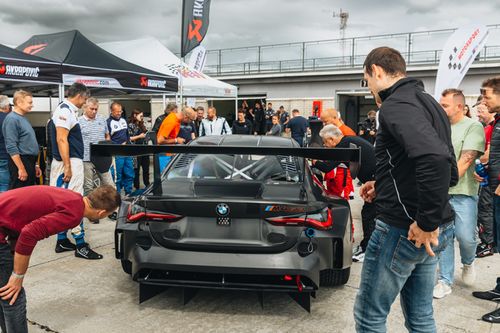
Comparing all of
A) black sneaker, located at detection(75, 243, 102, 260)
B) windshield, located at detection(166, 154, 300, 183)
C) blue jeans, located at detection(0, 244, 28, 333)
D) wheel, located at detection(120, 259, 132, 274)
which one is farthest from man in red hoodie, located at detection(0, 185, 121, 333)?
black sneaker, located at detection(75, 243, 102, 260)

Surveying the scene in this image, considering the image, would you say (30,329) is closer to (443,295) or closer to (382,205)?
(382,205)

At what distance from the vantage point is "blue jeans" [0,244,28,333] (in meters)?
2.42

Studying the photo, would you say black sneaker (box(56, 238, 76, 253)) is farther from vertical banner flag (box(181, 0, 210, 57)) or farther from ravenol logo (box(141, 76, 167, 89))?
vertical banner flag (box(181, 0, 210, 57))

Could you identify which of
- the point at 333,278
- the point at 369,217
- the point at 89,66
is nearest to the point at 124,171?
the point at 89,66

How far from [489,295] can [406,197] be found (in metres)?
2.37

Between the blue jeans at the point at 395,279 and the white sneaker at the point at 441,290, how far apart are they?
5.42 feet

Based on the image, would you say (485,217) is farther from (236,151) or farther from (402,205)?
(402,205)

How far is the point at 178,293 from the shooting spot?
363 centimetres

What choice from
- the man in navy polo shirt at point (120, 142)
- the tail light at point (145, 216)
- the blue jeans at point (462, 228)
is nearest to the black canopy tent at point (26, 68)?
the man in navy polo shirt at point (120, 142)

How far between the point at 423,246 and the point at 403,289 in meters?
0.37

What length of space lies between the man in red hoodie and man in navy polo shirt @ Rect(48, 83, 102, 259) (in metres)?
2.09

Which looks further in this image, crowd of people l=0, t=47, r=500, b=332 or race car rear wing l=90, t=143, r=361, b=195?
race car rear wing l=90, t=143, r=361, b=195

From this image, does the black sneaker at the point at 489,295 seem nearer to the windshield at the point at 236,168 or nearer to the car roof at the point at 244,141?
the windshield at the point at 236,168

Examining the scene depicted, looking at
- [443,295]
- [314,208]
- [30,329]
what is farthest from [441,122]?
[30,329]
